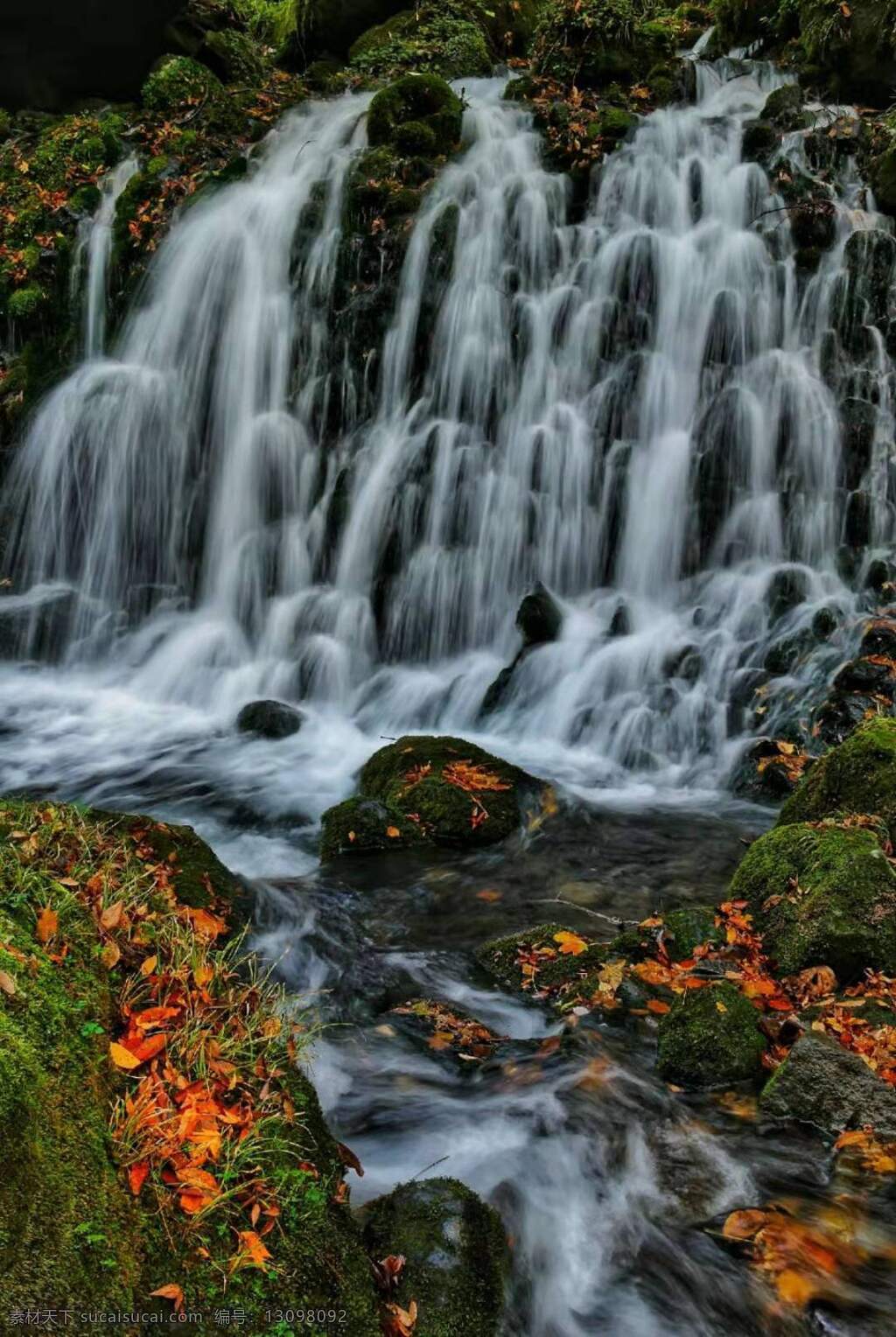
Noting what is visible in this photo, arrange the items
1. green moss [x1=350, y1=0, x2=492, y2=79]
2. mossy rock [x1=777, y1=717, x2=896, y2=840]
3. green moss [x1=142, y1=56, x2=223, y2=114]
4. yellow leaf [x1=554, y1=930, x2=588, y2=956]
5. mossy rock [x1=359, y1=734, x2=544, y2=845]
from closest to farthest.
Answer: yellow leaf [x1=554, y1=930, x2=588, y2=956] → mossy rock [x1=777, y1=717, x2=896, y2=840] → mossy rock [x1=359, y1=734, x2=544, y2=845] → green moss [x1=142, y1=56, x2=223, y2=114] → green moss [x1=350, y1=0, x2=492, y2=79]

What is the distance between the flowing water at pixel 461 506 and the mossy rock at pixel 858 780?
1.03 meters

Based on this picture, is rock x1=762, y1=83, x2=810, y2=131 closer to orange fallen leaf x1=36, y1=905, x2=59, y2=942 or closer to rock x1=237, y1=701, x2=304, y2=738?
rock x1=237, y1=701, x2=304, y2=738

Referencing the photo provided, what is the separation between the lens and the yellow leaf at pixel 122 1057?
2.48m

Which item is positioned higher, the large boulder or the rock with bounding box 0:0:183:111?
the rock with bounding box 0:0:183:111

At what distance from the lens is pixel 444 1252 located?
2.51 metres

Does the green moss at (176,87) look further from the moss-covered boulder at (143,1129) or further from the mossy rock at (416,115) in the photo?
the moss-covered boulder at (143,1129)

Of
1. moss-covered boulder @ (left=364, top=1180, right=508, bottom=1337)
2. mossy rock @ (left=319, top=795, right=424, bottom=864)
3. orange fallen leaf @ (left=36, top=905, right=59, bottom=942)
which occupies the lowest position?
mossy rock @ (left=319, top=795, right=424, bottom=864)

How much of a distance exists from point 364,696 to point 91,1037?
7787mm

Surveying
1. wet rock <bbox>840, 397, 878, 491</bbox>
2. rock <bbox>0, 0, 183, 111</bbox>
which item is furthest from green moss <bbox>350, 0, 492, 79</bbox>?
wet rock <bbox>840, 397, 878, 491</bbox>

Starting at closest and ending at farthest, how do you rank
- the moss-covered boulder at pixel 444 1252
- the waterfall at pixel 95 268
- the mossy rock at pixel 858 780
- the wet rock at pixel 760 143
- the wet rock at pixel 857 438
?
the moss-covered boulder at pixel 444 1252, the mossy rock at pixel 858 780, the wet rock at pixel 857 438, the wet rock at pixel 760 143, the waterfall at pixel 95 268

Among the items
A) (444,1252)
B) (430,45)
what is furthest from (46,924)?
(430,45)

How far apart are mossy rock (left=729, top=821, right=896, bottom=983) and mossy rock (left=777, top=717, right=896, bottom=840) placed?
0.88 feet

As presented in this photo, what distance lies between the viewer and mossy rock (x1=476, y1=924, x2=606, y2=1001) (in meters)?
4.65

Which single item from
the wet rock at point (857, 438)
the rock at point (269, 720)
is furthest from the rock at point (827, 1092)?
the wet rock at point (857, 438)
